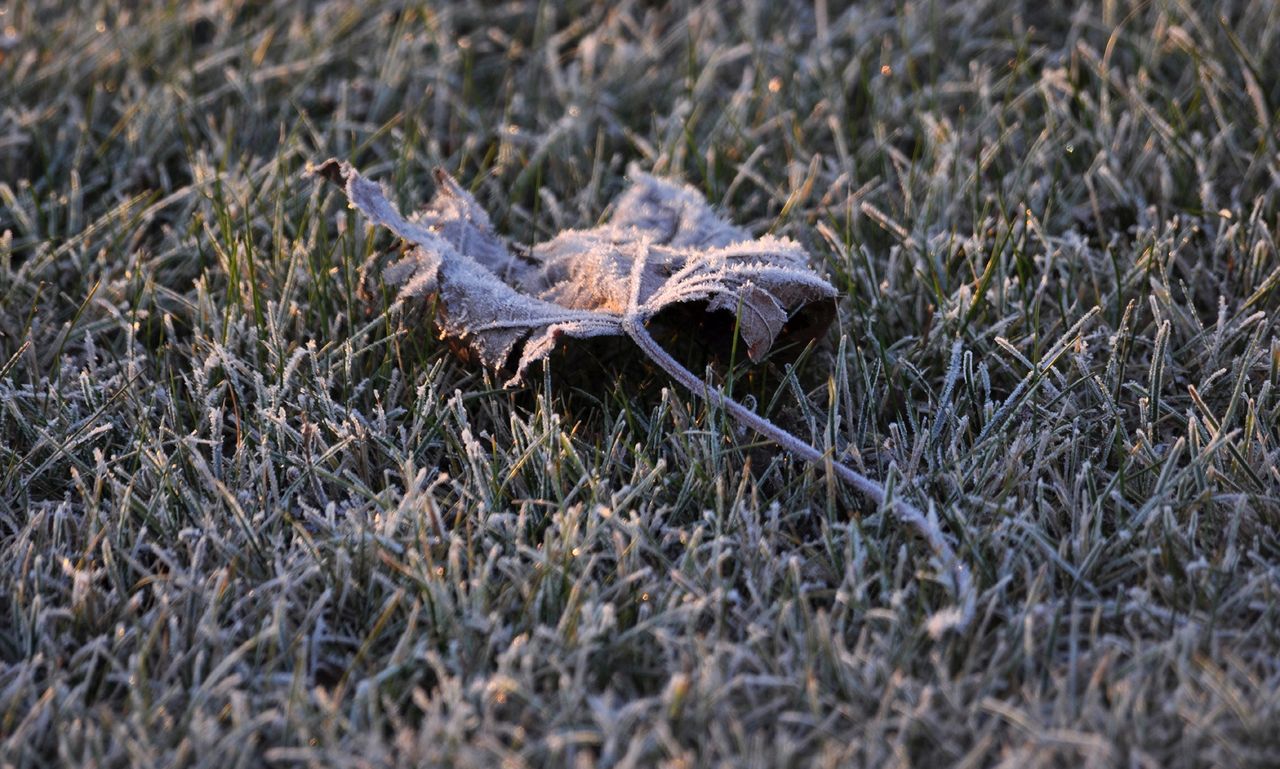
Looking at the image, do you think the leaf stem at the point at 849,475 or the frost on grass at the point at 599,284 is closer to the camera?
the leaf stem at the point at 849,475

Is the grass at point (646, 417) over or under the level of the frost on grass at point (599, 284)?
under

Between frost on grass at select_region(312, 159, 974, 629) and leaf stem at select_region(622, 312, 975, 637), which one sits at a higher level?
frost on grass at select_region(312, 159, 974, 629)

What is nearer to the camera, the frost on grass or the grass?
the grass

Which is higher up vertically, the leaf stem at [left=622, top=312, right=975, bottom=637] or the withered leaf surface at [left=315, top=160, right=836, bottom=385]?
the withered leaf surface at [left=315, top=160, right=836, bottom=385]

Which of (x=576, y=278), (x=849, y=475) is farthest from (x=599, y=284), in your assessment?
(x=849, y=475)

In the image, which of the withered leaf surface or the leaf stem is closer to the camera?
the leaf stem
